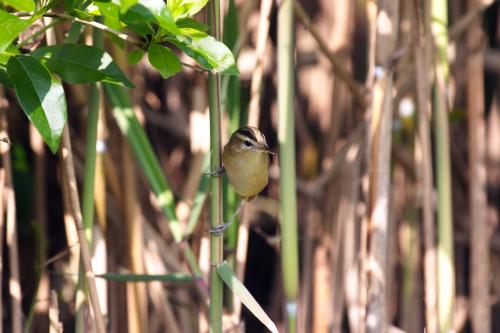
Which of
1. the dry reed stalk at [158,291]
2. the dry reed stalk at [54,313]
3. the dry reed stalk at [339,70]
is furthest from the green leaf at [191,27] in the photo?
the dry reed stalk at [158,291]

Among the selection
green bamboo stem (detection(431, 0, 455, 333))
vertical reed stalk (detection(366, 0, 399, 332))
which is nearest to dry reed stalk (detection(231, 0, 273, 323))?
vertical reed stalk (detection(366, 0, 399, 332))

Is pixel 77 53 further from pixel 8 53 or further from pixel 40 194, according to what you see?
pixel 40 194

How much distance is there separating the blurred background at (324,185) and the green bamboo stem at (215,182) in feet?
1.42

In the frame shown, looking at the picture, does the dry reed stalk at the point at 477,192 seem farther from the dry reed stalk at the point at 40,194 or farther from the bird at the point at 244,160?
the dry reed stalk at the point at 40,194

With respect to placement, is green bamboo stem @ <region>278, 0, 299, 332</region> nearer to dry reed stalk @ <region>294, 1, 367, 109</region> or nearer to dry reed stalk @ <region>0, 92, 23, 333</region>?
dry reed stalk @ <region>294, 1, 367, 109</region>

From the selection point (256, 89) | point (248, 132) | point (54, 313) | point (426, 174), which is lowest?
point (54, 313)

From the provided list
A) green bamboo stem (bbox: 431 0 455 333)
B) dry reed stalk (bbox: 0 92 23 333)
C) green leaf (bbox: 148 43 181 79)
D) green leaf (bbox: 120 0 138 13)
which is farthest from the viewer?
dry reed stalk (bbox: 0 92 23 333)

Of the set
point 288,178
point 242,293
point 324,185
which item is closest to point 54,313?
point 242,293

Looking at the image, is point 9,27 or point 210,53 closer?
point 9,27

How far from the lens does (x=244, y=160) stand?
221 centimetres

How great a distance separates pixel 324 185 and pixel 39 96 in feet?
6.13

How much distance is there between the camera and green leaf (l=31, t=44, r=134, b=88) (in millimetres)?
1342

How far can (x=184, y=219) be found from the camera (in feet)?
8.77

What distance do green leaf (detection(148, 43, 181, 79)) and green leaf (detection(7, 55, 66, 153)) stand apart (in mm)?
169
